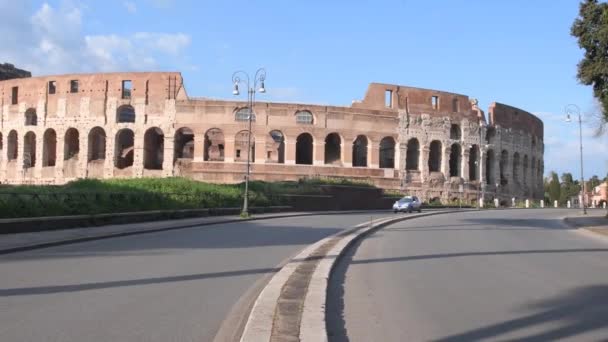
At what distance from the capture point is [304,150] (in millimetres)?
66625

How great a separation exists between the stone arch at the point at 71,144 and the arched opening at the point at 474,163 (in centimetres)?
4336

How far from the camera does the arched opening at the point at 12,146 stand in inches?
2618

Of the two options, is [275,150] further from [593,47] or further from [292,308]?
[292,308]

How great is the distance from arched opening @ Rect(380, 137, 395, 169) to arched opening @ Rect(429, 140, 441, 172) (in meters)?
4.62

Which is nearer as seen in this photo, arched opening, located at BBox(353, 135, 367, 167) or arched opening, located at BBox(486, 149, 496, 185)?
arched opening, located at BBox(353, 135, 367, 167)

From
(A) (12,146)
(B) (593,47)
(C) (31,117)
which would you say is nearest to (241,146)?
(C) (31,117)

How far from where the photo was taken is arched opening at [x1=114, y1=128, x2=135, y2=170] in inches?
2400

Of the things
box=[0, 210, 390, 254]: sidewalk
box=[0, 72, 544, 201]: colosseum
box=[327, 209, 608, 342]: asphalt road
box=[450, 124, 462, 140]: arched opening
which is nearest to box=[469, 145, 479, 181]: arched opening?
box=[0, 72, 544, 201]: colosseum

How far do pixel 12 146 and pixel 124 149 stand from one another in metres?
13.4

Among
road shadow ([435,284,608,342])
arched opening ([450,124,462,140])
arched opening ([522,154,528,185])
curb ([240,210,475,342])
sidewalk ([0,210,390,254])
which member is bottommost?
road shadow ([435,284,608,342])

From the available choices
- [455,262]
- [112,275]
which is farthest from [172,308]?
[455,262]

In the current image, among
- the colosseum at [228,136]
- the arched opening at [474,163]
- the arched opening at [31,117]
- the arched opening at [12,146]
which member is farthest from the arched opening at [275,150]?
the arched opening at [12,146]

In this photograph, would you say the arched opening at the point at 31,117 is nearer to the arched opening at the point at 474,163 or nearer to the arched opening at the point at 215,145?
the arched opening at the point at 215,145

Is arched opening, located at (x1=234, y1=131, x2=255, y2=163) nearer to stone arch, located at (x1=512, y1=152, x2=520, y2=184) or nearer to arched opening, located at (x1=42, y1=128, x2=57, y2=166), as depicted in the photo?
arched opening, located at (x1=42, y1=128, x2=57, y2=166)
